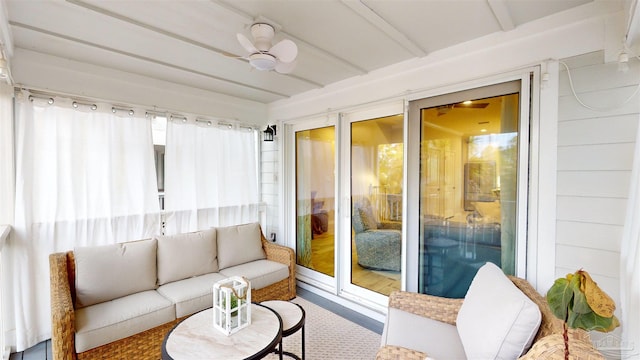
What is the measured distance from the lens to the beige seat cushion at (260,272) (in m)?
2.96

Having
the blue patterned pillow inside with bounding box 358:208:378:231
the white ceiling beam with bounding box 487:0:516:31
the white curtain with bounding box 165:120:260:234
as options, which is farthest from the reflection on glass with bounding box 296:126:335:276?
the white ceiling beam with bounding box 487:0:516:31

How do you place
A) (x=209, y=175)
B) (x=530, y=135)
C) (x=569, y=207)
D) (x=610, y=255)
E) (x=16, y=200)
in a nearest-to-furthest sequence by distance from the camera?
(x=610, y=255) → (x=569, y=207) → (x=530, y=135) → (x=16, y=200) → (x=209, y=175)

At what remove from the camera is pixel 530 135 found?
202 centimetres

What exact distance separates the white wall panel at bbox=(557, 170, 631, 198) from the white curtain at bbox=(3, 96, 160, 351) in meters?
3.78

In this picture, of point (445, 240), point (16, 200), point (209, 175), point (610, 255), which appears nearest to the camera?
point (610, 255)

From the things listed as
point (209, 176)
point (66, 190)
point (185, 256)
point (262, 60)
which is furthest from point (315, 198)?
point (66, 190)

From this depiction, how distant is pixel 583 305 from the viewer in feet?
3.00

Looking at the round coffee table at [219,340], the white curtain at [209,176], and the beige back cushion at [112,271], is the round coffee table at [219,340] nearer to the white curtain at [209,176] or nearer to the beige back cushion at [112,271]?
the beige back cushion at [112,271]

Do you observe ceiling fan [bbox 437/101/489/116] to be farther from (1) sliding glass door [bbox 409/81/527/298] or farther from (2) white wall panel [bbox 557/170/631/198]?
(2) white wall panel [bbox 557/170/631/198]

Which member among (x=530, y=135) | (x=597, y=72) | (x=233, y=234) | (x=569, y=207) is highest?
(x=597, y=72)

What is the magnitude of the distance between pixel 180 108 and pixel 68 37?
49.1 inches

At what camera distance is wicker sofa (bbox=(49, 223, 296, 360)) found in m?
1.98

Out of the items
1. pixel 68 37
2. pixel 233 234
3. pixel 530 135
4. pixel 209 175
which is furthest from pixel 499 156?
pixel 68 37

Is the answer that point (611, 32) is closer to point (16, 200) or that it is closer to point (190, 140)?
point (190, 140)
